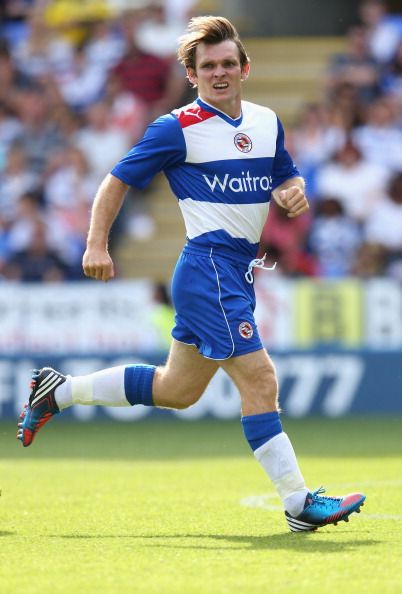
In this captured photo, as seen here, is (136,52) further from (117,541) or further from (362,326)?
(117,541)

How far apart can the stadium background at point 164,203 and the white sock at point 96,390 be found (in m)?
7.00

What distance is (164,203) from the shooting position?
61.3 ft

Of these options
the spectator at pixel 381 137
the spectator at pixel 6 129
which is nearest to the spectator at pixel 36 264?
the spectator at pixel 6 129

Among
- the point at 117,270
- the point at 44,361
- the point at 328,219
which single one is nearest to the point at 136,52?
the point at 117,270

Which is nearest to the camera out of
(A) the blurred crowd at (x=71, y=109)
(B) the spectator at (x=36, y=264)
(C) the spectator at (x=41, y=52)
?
(B) the spectator at (x=36, y=264)

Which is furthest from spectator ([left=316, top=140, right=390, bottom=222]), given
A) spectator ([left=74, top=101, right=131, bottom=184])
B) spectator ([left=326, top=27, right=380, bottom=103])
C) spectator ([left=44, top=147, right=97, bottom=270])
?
spectator ([left=44, top=147, right=97, bottom=270])

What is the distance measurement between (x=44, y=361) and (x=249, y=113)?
8.22 meters

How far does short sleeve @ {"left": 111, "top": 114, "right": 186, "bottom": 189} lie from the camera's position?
643cm

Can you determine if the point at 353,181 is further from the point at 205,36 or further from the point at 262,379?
the point at 262,379

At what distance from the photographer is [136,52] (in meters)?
18.6

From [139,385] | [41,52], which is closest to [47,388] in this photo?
[139,385]

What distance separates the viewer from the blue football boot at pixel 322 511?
624 centimetres

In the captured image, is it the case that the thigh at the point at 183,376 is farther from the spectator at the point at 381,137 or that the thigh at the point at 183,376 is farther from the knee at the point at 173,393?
the spectator at the point at 381,137

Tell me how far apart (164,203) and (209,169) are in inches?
480
